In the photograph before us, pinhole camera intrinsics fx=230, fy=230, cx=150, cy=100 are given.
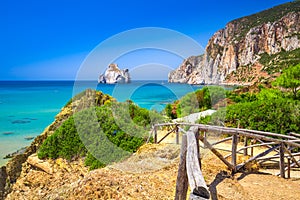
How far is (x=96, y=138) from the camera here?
759cm

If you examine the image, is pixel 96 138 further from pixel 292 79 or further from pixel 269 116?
pixel 292 79

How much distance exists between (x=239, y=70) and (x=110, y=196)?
84385 mm

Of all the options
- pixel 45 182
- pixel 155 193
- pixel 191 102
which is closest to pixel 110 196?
pixel 155 193

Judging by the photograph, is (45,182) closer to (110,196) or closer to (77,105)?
(110,196)

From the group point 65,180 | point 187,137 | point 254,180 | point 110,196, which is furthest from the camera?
point 65,180

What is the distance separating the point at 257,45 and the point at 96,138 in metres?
82.3

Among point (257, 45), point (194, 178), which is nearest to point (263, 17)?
point (257, 45)

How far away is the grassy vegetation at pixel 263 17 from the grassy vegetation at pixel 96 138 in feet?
247

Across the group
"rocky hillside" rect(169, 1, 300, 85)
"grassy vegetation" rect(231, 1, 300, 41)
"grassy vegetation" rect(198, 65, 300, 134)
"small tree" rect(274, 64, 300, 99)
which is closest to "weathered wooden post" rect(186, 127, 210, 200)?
"grassy vegetation" rect(198, 65, 300, 134)

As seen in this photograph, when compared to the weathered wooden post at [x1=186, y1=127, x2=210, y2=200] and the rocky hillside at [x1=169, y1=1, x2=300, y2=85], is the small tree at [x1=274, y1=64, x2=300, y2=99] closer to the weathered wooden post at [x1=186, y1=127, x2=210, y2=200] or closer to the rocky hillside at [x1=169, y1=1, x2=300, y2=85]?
the weathered wooden post at [x1=186, y1=127, x2=210, y2=200]

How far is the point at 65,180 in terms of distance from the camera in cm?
657

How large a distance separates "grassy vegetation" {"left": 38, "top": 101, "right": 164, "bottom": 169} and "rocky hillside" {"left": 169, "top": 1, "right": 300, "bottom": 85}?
49823mm

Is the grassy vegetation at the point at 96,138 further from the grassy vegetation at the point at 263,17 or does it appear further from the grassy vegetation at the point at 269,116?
the grassy vegetation at the point at 263,17

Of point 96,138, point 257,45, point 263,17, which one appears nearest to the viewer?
point 96,138
